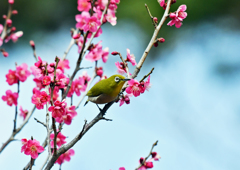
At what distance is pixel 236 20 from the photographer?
7.42 meters

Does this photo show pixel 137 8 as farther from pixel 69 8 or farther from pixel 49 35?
pixel 49 35

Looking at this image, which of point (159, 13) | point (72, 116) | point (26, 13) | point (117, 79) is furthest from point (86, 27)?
point (26, 13)

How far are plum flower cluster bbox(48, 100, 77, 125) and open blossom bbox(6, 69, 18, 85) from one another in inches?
28.9

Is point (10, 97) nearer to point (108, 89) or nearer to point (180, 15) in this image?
point (108, 89)

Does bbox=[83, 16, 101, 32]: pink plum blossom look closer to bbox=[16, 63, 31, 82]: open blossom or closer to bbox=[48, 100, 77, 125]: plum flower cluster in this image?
bbox=[48, 100, 77, 125]: plum flower cluster

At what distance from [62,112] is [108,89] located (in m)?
0.59

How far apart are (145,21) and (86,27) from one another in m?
5.05

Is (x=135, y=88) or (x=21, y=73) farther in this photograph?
(x=21, y=73)

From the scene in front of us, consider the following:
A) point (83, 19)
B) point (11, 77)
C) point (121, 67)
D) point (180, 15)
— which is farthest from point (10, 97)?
point (180, 15)

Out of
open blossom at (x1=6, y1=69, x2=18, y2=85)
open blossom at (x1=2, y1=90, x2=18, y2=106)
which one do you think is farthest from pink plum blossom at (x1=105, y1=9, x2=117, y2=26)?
open blossom at (x1=2, y1=90, x2=18, y2=106)

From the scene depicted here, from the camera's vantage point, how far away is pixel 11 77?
227 cm

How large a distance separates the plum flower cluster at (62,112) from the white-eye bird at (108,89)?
362mm

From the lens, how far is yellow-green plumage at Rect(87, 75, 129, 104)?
212 centimetres

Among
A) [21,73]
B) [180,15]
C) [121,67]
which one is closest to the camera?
[180,15]
